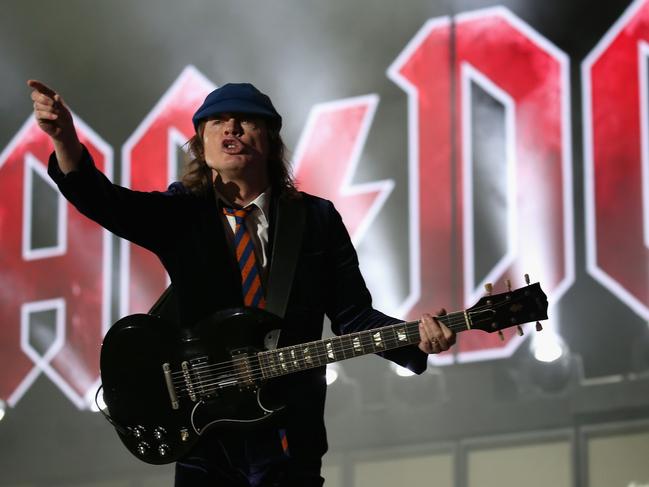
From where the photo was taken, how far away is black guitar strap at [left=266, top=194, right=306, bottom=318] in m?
2.76

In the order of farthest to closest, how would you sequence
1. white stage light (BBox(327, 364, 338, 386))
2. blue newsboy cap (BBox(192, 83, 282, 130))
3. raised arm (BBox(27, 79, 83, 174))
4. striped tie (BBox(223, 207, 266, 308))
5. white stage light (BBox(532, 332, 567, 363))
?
white stage light (BBox(327, 364, 338, 386)) < white stage light (BBox(532, 332, 567, 363)) < blue newsboy cap (BBox(192, 83, 282, 130)) < striped tie (BBox(223, 207, 266, 308)) < raised arm (BBox(27, 79, 83, 174))

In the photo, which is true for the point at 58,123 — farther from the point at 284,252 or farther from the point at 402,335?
the point at 402,335

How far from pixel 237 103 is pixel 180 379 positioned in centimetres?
70

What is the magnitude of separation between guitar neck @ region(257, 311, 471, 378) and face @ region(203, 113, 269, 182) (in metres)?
0.49

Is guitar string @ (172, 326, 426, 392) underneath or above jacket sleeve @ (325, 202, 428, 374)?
underneath

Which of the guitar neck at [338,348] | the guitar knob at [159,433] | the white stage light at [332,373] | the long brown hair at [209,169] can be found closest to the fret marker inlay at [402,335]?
the guitar neck at [338,348]

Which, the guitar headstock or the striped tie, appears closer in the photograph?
the guitar headstock

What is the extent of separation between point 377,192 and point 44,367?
173 cm

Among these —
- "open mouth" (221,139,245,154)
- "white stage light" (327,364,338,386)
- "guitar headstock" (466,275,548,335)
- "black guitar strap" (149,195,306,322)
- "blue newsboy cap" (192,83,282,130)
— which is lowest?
"guitar headstock" (466,275,548,335)

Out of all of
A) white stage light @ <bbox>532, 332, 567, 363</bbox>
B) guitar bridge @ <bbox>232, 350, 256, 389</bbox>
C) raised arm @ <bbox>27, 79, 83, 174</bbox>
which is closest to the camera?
raised arm @ <bbox>27, 79, 83, 174</bbox>

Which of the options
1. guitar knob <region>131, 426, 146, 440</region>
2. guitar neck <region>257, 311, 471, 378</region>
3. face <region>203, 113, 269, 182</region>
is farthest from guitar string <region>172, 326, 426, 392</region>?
face <region>203, 113, 269, 182</region>

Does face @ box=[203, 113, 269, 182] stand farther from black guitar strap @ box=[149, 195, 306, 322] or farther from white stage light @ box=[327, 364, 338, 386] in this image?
white stage light @ box=[327, 364, 338, 386]

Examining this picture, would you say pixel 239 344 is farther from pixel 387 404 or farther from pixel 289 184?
pixel 387 404

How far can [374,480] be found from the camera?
14.8ft
